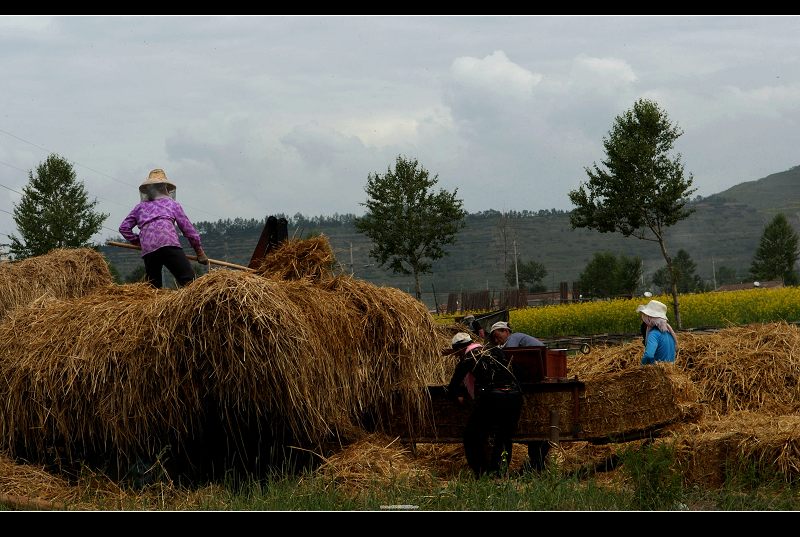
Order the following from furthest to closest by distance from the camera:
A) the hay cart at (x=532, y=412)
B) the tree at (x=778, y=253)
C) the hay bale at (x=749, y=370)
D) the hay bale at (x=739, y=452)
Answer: the tree at (x=778, y=253)
the hay bale at (x=749, y=370)
the hay cart at (x=532, y=412)
the hay bale at (x=739, y=452)

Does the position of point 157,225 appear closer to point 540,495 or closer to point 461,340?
point 461,340

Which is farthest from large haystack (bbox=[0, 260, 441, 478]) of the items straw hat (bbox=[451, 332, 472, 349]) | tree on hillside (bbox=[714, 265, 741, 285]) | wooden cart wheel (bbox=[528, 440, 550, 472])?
tree on hillside (bbox=[714, 265, 741, 285])

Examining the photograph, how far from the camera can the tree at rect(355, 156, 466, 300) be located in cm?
4109

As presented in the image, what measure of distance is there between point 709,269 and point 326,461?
15741 centimetres

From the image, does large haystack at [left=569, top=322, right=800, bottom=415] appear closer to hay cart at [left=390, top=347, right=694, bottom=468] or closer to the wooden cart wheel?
hay cart at [left=390, top=347, right=694, bottom=468]

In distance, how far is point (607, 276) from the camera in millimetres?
75125

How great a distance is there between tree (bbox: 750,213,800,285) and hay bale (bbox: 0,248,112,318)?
63838mm

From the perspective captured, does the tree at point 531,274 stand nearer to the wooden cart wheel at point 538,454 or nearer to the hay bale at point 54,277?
the hay bale at point 54,277

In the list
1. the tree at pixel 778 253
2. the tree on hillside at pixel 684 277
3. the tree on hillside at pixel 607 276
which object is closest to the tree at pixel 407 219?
the tree on hillside at pixel 607 276

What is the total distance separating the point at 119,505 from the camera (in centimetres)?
798

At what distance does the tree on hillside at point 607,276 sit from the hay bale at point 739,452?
5776 cm

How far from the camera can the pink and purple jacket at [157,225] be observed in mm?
9836
